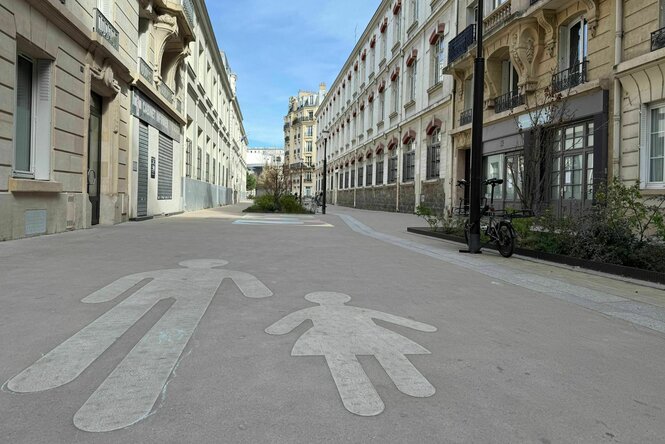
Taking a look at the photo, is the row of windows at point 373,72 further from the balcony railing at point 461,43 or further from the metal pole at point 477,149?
the metal pole at point 477,149

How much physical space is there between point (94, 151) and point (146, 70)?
4943mm

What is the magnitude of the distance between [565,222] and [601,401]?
6.78 metres

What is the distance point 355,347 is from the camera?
3307 mm

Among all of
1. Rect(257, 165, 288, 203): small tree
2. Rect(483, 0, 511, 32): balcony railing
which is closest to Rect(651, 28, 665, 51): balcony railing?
Rect(483, 0, 511, 32): balcony railing

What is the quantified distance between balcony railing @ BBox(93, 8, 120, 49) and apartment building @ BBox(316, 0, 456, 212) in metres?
15.4

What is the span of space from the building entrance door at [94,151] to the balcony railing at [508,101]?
14.6m

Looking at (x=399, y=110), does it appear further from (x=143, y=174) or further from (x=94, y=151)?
(x=94, y=151)

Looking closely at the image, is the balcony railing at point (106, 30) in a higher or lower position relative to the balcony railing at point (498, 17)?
lower

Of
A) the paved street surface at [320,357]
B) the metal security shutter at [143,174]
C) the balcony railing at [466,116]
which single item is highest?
the balcony railing at [466,116]

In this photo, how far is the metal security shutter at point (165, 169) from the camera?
19266 millimetres

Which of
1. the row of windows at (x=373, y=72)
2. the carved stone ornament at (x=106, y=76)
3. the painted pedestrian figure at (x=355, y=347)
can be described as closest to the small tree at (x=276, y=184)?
the row of windows at (x=373, y=72)

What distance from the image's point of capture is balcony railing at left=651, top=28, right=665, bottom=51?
37.4ft

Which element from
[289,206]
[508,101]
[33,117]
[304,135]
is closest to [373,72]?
[289,206]

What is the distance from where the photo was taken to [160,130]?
61.8 feet
